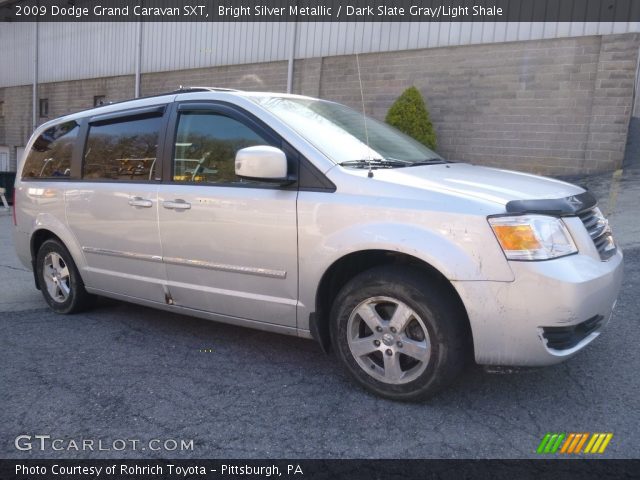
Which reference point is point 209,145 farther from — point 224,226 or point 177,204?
point 224,226

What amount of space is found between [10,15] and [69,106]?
6455 mm

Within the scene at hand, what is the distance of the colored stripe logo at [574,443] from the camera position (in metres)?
2.46

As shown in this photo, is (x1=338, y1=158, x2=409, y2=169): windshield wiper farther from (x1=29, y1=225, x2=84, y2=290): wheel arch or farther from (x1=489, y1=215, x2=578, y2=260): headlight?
(x1=29, y1=225, x2=84, y2=290): wheel arch

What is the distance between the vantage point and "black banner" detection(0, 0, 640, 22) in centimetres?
951

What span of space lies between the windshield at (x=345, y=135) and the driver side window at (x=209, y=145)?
0.24m

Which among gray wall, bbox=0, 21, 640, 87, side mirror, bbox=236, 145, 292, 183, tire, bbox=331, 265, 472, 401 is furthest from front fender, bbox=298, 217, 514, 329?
gray wall, bbox=0, 21, 640, 87

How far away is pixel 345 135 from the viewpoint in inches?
137

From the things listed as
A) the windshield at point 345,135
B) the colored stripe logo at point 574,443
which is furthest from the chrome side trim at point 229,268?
the colored stripe logo at point 574,443

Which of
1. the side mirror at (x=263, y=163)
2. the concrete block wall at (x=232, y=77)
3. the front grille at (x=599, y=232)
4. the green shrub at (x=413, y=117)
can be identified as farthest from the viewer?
the concrete block wall at (x=232, y=77)

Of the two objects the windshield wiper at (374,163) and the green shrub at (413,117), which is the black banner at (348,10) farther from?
the windshield wiper at (374,163)

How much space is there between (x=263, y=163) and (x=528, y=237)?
1.45 metres

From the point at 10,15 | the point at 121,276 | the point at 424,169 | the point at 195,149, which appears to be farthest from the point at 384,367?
the point at 10,15
